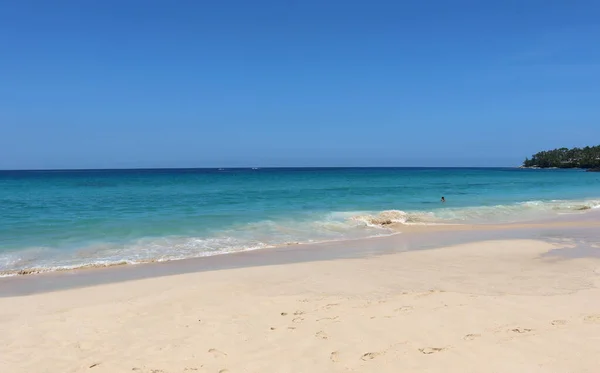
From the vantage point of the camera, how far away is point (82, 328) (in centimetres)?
554

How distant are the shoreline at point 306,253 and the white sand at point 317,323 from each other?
0.90 m

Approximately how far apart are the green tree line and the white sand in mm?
120312

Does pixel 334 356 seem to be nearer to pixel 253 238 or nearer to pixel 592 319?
pixel 592 319

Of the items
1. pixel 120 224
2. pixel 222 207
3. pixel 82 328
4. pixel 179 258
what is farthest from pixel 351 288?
pixel 222 207

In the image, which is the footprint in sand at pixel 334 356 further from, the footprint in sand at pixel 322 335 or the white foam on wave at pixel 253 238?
the white foam on wave at pixel 253 238

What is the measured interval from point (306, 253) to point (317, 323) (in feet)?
18.3

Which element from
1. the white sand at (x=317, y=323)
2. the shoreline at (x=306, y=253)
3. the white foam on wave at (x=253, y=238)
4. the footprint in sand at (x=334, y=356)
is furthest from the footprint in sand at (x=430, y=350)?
the white foam on wave at (x=253, y=238)

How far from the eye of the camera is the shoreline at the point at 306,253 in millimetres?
A: 8430

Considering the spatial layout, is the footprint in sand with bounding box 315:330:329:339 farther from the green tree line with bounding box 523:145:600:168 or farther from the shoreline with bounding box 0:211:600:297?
the green tree line with bounding box 523:145:600:168

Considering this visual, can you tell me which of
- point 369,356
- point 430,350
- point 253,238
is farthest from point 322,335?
A: point 253,238

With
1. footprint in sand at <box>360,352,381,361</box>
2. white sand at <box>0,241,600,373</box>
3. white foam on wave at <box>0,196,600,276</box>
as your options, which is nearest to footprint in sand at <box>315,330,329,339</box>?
white sand at <box>0,241,600,373</box>

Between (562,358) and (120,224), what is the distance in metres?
15.4

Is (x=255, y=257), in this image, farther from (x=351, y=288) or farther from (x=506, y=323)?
(x=506, y=323)

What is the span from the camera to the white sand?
4422 millimetres
